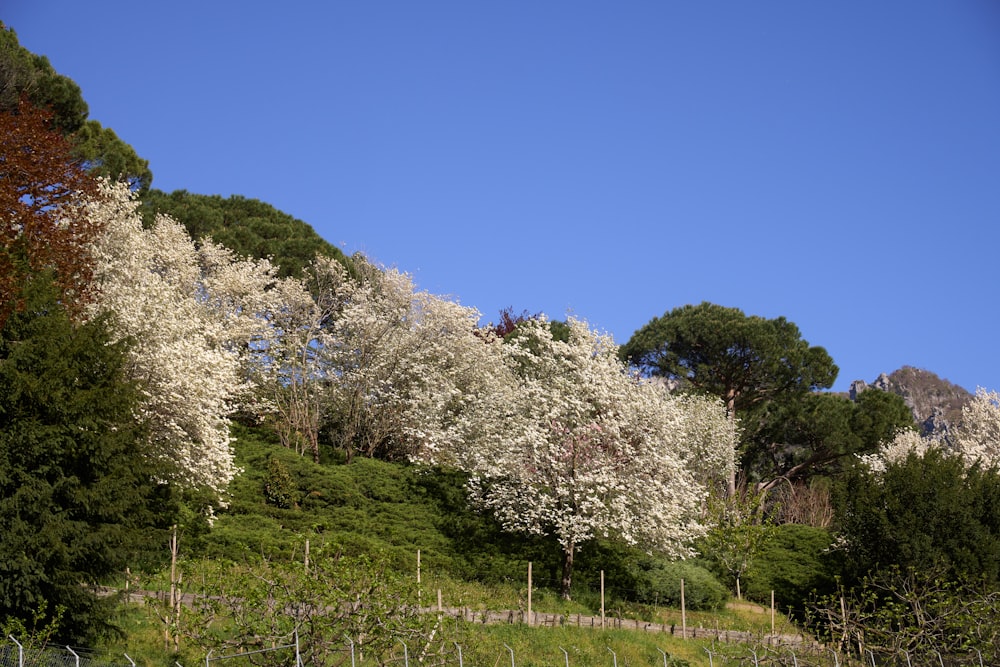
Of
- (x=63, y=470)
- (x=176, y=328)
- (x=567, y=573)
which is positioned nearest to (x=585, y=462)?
(x=567, y=573)

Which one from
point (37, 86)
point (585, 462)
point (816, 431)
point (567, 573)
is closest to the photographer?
point (567, 573)

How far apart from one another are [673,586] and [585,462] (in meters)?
4.88

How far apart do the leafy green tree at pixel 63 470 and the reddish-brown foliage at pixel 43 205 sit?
4.94 m

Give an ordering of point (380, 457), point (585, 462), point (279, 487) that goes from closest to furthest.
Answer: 1. point (585, 462)
2. point (279, 487)
3. point (380, 457)

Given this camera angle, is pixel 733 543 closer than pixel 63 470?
No

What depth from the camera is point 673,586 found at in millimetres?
31000

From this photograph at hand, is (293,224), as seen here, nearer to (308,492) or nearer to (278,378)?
(278,378)

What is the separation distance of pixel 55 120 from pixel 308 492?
17464mm

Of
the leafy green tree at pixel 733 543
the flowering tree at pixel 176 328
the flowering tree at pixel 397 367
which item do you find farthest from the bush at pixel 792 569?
the flowering tree at pixel 176 328

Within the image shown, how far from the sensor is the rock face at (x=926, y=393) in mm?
131625

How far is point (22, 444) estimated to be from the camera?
18109 millimetres

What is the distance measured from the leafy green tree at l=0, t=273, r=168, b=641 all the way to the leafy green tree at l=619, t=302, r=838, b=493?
34.2 meters

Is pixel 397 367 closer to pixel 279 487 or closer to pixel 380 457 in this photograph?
pixel 380 457

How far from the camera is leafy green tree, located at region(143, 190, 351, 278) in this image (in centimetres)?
4572
